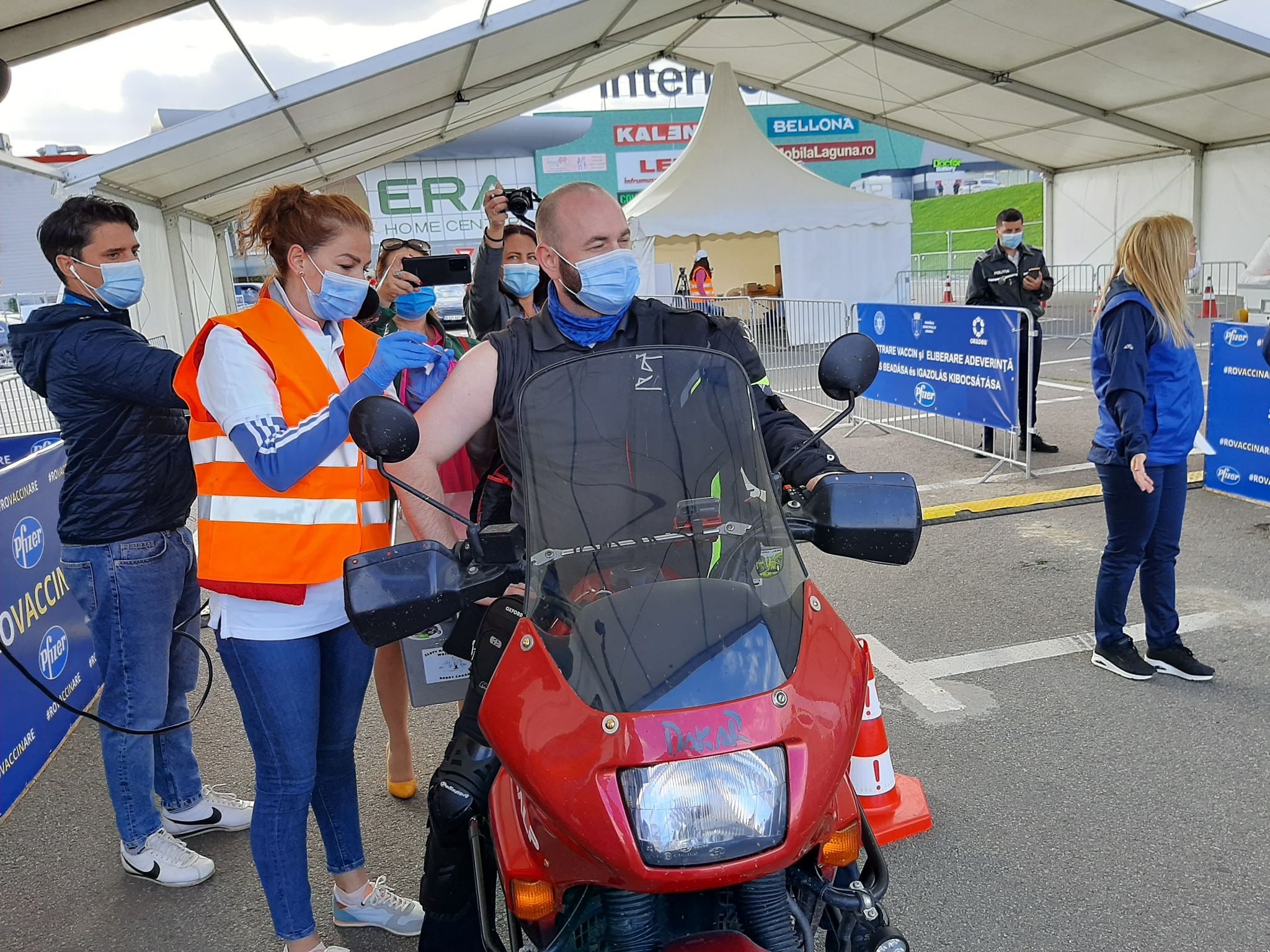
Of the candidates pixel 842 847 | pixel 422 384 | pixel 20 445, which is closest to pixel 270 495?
pixel 422 384

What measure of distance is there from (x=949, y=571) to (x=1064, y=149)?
760 inches

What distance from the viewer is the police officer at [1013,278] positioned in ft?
30.2

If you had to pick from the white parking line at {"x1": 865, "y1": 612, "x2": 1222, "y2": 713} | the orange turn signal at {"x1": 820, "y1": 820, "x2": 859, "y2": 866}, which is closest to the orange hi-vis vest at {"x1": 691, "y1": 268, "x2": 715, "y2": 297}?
the white parking line at {"x1": 865, "y1": 612, "x2": 1222, "y2": 713}

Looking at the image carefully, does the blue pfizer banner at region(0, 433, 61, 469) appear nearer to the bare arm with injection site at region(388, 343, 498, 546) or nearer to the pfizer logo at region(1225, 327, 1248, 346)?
the bare arm with injection site at region(388, 343, 498, 546)

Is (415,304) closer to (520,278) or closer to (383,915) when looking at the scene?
(520,278)

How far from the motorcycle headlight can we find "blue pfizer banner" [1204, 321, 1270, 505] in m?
6.68

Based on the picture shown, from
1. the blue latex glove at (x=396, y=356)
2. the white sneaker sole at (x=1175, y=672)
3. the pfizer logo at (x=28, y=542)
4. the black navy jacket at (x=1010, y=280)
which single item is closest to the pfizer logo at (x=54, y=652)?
the pfizer logo at (x=28, y=542)

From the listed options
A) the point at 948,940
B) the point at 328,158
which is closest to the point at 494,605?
the point at 948,940

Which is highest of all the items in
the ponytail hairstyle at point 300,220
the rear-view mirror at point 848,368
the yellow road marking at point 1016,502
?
the ponytail hairstyle at point 300,220

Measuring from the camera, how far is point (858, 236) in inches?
747

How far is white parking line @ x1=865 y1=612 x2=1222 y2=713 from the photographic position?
459 cm

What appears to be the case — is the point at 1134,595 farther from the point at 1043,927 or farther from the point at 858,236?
the point at 858,236

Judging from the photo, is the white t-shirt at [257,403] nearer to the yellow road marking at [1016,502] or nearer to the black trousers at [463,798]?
the black trousers at [463,798]

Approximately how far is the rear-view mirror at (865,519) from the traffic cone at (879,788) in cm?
123
